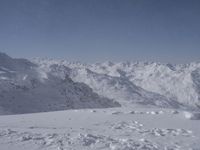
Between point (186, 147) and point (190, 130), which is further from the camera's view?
point (190, 130)

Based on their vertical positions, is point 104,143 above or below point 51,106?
below

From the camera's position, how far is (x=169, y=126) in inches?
564

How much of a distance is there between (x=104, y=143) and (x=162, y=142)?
2081 millimetres

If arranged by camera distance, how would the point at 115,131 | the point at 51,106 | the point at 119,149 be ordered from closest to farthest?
the point at 119,149 < the point at 115,131 < the point at 51,106

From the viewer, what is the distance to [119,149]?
10.3 metres


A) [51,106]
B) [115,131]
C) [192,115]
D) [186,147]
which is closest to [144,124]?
[115,131]

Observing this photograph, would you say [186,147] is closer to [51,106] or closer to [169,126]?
[169,126]

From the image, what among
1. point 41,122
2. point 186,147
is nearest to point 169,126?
point 186,147

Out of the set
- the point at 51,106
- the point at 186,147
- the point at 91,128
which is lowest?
the point at 186,147

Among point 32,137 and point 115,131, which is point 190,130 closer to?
point 115,131

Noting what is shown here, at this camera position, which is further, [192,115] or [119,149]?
[192,115]

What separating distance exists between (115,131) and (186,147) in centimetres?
330

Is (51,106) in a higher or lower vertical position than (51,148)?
higher

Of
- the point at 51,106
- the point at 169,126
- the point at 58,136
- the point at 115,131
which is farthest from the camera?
the point at 51,106
